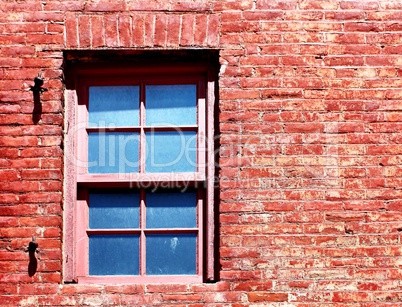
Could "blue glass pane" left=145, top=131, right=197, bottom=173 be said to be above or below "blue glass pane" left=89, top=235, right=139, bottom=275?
above

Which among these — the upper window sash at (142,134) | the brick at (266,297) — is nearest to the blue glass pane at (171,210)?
the upper window sash at (142,134)

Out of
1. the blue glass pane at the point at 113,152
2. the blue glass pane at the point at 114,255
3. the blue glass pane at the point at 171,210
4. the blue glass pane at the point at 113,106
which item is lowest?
the blue glass pane at the point at 114,255

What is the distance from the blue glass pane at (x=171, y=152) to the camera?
4930mm

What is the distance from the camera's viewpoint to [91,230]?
4836 mm

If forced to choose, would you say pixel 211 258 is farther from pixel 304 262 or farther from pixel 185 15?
pixel 185 15

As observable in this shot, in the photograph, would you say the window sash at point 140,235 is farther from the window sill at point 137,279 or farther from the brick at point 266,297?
the brick at point 266,297

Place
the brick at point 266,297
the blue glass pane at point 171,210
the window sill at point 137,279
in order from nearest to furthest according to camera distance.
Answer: the brick at point 266,297, the window sill at point 137,279, the blue glass pane at point 171,210

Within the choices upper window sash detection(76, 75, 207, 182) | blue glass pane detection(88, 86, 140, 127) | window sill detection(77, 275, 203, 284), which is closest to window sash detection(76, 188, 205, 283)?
window sill detection(77, 275, 203, 284)

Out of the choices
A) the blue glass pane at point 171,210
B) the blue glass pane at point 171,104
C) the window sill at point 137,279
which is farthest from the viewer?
the blue glass pane at point 171,104

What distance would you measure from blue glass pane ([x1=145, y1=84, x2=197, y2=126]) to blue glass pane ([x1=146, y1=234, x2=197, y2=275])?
806 millimetres

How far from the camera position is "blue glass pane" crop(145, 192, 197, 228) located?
4.88 metres

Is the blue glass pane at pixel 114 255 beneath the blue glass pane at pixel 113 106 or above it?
beneath

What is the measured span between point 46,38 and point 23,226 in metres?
1.30

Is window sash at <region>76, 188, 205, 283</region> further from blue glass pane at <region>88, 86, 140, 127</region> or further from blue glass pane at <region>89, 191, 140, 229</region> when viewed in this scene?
blue glass pane at <region>88, 86, 140, 127</region>
